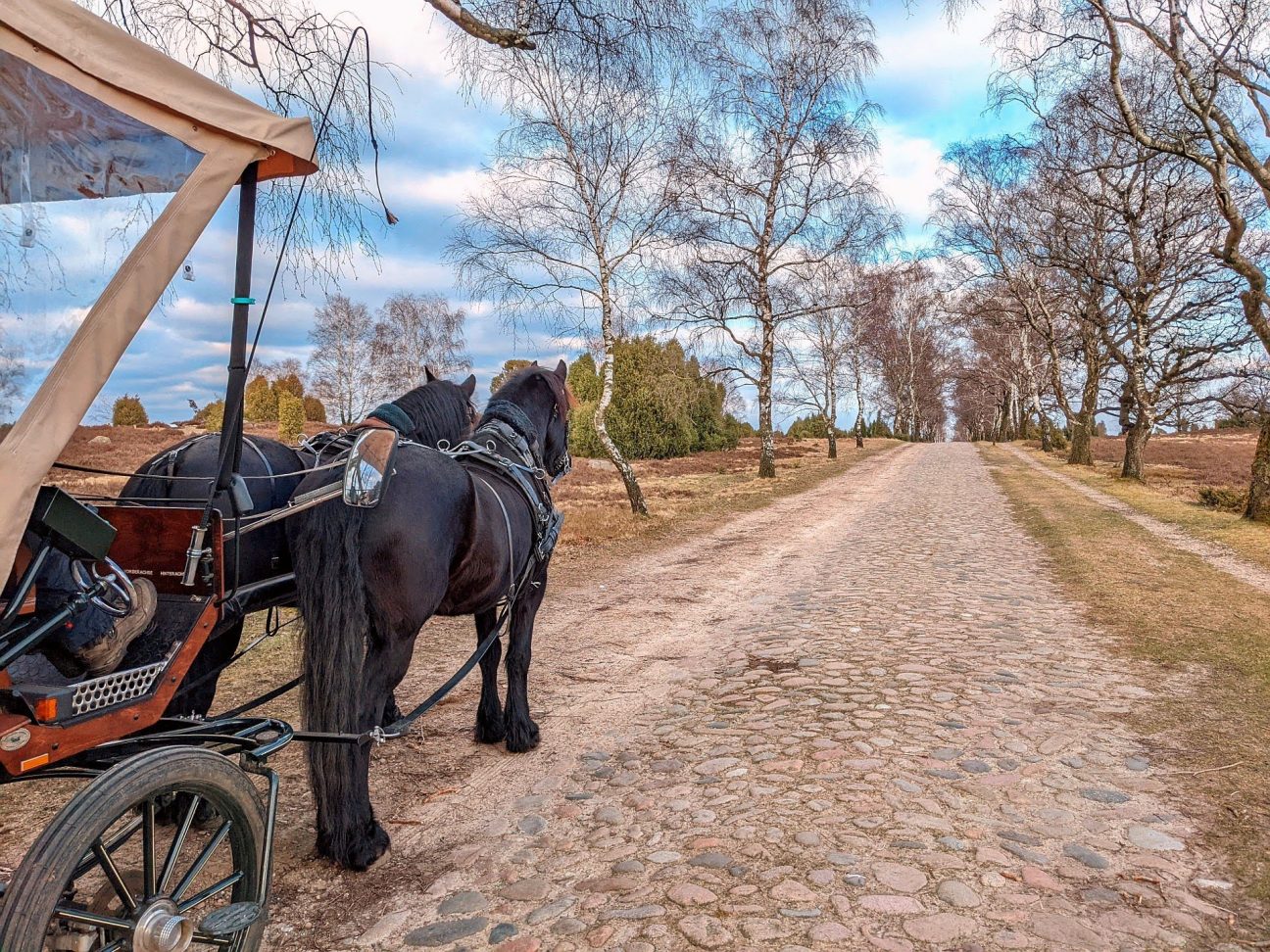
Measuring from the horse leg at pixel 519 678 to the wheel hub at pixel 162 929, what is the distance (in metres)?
2.30

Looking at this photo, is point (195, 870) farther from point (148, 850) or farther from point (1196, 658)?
point (1196, 658)

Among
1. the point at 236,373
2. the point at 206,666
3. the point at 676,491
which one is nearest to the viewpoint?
the point at 236,373

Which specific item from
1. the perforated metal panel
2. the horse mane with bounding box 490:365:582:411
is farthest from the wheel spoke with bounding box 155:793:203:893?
the horse mane with bounding box 490:365:582:411

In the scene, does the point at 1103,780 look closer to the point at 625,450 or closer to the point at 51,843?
the point at 51,843

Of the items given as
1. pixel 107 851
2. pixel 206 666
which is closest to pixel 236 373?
pixel 107 851

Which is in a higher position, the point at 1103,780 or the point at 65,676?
the point at 65,676

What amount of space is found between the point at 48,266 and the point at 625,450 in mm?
30388

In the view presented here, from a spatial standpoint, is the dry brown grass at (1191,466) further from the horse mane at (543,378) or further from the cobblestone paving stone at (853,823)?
the horse mane at (543,378)

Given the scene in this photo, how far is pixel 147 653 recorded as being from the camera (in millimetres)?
2588

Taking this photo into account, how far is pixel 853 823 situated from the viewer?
132 inches

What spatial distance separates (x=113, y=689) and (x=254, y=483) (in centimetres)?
176

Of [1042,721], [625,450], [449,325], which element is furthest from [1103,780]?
[449,325]

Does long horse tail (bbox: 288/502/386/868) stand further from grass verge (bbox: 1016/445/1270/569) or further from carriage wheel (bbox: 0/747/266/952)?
grass verge (bbox: 1016/445/1270/569)

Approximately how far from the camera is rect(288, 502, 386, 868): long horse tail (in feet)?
9.88
